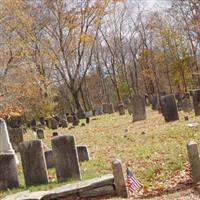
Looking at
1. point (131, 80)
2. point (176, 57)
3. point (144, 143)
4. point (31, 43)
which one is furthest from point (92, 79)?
point (144, 143)

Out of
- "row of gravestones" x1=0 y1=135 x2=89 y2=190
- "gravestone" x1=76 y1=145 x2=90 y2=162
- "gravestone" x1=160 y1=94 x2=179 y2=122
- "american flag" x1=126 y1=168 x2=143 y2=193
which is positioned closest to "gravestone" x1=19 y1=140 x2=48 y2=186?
"row of gravestones" x1=0 y1=135 x2=89 y2=190

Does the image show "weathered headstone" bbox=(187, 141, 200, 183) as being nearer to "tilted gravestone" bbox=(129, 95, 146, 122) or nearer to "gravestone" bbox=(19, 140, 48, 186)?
"gravestone" bbox=(19, 140, 48, 186)

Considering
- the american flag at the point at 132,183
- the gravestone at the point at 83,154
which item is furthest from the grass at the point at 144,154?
the american flag at the point at 132,183

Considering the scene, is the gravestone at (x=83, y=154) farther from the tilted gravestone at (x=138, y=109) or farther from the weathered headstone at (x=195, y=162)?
A: the tilted gravestone at (x=138, y=109)

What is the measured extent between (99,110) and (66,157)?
34.2 meters

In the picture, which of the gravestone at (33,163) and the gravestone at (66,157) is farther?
the gravestone at (33,163)

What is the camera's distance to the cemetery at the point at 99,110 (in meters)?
8.91

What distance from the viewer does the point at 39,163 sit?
34.3 ft

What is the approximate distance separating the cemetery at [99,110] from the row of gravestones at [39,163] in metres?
0.02

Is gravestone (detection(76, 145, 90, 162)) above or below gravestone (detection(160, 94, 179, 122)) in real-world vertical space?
below

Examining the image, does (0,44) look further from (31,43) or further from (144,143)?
(144,143)

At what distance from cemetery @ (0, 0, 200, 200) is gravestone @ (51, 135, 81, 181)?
0.07 ft

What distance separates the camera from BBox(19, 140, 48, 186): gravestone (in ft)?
34.0

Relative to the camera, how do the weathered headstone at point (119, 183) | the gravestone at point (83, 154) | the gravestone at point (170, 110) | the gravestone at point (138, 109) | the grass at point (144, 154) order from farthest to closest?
the gravestone at point (138, 109) → the gravestone at point (170, 110) → the gravestone at point (83, 154) → the grass at point (144, 154) → the weathered headstone at point (119, 183)
